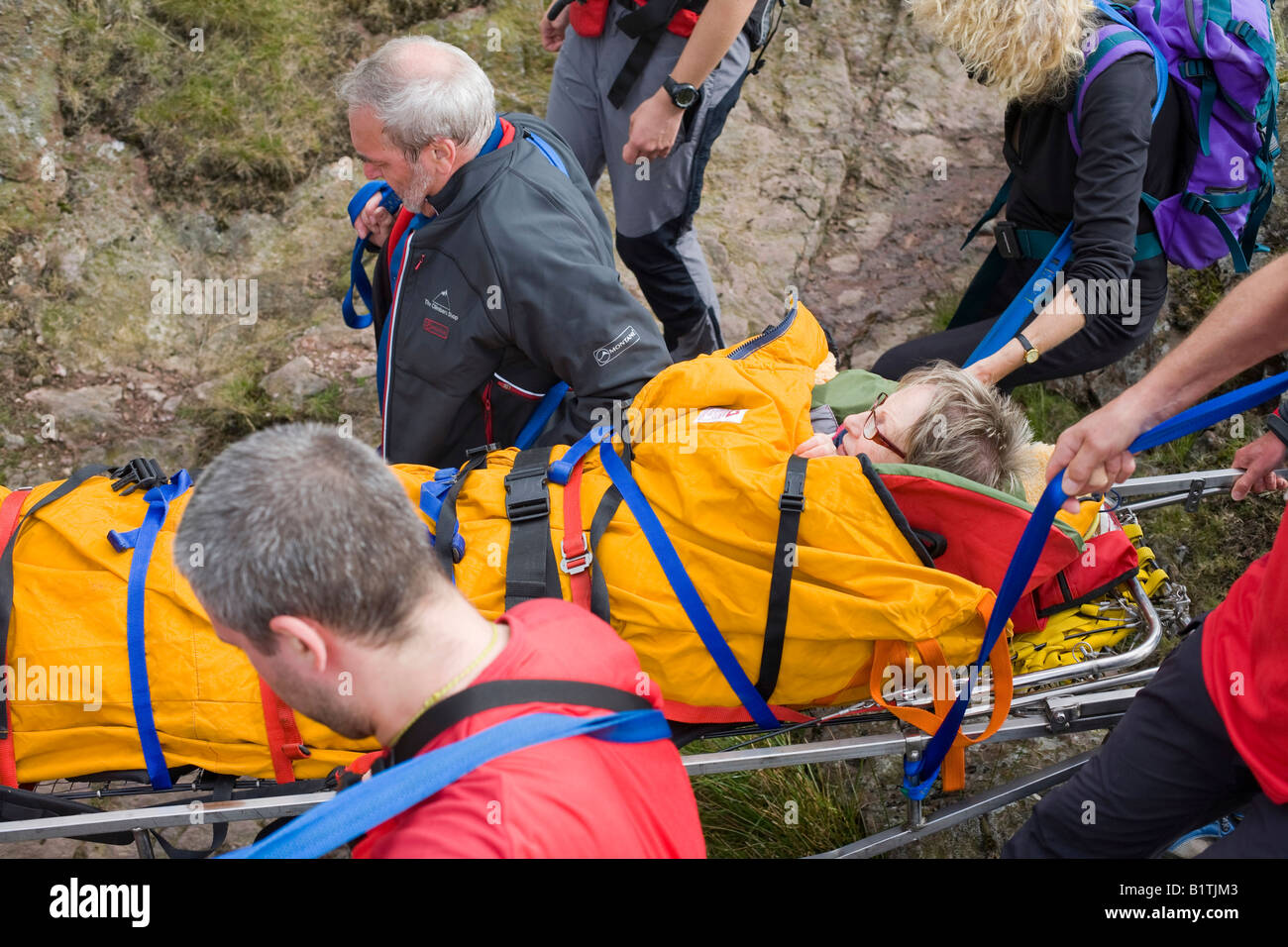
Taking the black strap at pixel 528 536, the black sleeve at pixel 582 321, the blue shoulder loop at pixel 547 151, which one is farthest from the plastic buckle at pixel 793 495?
the blue shoulder loop at pixel 547 151

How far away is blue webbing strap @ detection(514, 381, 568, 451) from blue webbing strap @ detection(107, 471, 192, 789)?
1.14m

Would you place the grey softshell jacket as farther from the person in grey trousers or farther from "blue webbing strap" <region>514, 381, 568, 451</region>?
the person in grey trousers

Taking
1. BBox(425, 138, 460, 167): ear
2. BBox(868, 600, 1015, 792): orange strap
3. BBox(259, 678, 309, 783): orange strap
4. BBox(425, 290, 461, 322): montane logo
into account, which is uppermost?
BBox(425, 138, 460, 167): ear

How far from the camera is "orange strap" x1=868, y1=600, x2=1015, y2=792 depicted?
7.88 ft

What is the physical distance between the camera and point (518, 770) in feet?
4.44

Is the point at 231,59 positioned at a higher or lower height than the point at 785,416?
higher

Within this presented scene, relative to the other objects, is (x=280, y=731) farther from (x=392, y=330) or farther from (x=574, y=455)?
(x=392, y=330)

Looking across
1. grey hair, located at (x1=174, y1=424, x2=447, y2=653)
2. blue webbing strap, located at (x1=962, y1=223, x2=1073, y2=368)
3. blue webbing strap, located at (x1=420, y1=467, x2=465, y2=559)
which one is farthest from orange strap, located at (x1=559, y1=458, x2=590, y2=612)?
blue webbing strap, located at (x1=962, y1=223, x2=1073, y2=368)

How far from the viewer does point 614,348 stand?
289 centimetres

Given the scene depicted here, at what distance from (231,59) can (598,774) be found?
5103 millimetres

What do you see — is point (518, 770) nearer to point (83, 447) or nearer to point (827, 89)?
point (83, 447)

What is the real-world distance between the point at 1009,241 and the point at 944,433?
1192 mm

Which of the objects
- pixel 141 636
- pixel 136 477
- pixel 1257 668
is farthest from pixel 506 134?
pixel 1257 668

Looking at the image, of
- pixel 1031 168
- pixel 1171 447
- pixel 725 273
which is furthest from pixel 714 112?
pixel 1171 447
